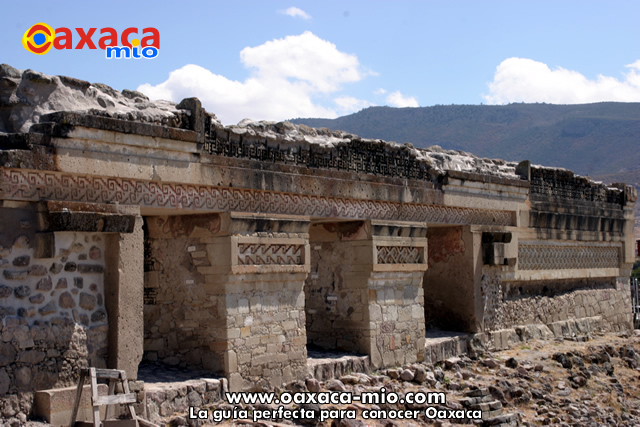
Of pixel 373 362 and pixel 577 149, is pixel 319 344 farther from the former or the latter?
pixel 577 149

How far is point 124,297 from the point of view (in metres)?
6.63

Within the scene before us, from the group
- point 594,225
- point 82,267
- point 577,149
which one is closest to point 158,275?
point 82,267

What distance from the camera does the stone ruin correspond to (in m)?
6.18

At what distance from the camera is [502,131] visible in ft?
313

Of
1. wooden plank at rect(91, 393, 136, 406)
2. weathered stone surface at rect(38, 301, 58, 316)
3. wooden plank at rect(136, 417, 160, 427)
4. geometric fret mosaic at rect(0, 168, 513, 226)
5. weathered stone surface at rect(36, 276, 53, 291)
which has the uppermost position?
geometric fret mosaic at rect(0, 168, 513, 226)

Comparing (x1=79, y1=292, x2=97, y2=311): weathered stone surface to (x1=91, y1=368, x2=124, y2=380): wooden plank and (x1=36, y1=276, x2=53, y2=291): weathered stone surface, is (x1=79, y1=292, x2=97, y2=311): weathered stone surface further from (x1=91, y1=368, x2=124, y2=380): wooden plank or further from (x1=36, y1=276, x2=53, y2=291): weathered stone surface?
(x1=91, y1=368, x2=124, y2=380): wooden plank

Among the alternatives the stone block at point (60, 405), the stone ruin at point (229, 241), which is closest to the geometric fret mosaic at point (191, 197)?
the stone ruin at point (229, 241)

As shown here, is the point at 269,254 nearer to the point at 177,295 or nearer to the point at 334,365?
the point at 177,295

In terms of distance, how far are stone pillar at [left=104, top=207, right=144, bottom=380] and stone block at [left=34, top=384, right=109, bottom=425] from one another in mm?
461

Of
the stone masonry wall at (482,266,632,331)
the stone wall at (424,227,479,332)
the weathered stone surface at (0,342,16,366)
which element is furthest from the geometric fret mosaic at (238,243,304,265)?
the stone masonry wall at (482,266,632,331)

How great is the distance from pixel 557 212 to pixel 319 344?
5.68 m

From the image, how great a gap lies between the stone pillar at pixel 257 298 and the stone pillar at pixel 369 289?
1147 mm

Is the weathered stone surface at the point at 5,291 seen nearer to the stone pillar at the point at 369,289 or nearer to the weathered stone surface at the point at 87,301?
the weathered stone surface at the point at 87,301

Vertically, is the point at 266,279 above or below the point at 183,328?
above
